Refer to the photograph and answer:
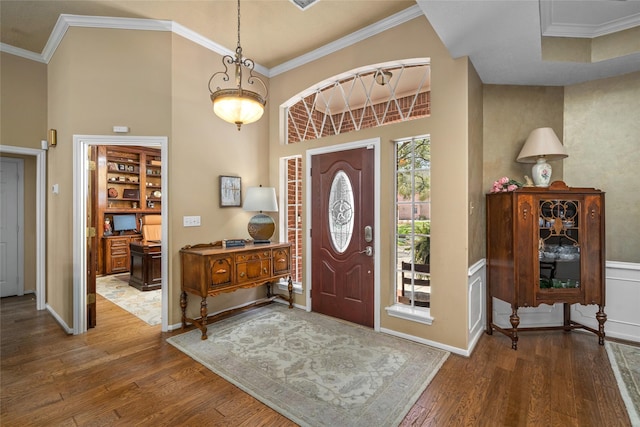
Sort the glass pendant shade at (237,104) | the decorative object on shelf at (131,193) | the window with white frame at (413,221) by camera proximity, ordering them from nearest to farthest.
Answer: the glass pendant shade at (237,104), the window with white frame at (413,221), the decorative object on shelf at (131,193)

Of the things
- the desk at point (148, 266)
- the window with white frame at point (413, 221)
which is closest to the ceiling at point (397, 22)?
the window with white frame at point (413, 221)

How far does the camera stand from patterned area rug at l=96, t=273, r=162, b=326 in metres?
4.04

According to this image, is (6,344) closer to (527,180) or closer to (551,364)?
(551,364)

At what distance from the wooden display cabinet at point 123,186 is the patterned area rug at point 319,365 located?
4229 millimetres

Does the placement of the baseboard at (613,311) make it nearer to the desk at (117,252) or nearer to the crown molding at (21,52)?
the crown molding at (21,52)

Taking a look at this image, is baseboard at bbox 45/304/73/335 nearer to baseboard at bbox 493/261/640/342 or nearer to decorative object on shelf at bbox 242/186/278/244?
decorative object on shelf at bbox 242/186/278/244

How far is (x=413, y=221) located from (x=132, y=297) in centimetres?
436

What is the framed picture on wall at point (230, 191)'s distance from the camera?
387 centimetres

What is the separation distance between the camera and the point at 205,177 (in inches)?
147

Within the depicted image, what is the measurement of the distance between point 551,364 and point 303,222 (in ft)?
9.50

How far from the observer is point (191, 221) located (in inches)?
141

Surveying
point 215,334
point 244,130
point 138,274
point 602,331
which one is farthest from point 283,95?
point 602,331

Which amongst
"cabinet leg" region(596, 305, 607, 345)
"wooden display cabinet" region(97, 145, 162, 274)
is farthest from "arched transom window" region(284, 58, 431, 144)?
"wooden display cabinet" region(97, 145, 162, 274)

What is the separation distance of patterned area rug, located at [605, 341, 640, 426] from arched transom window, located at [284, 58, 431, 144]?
9.07 ft
